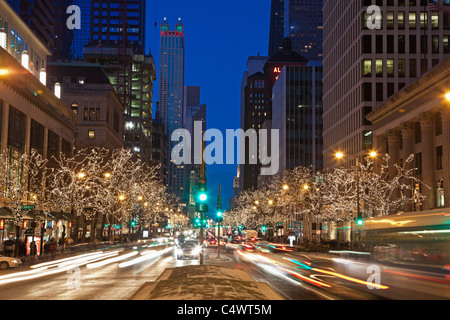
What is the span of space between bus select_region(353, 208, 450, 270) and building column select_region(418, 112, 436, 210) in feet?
83.3

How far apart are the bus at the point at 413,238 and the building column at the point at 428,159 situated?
25401 mm

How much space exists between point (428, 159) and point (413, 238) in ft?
121

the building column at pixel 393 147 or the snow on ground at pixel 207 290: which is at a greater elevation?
the building column at pixel 393 147

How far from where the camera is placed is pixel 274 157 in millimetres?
181000

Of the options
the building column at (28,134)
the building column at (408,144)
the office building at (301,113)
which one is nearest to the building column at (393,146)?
the building column at (408,144)

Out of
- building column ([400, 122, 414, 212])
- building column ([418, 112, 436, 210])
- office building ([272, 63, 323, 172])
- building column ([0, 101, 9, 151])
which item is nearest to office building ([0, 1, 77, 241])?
building column ([0, 101, 9, 151])

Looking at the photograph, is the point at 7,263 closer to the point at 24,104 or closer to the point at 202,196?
the point at 202,196

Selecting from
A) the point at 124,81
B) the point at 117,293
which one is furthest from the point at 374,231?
the point at 124,81

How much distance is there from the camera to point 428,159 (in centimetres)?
6594

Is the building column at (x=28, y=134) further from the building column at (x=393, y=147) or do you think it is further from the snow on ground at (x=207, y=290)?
the building column at (x=393, y=147)

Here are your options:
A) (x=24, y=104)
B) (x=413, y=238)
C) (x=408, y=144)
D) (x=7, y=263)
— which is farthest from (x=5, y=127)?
(x=408, y=144)

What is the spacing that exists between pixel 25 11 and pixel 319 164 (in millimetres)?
89582

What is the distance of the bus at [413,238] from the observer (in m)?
28.0
